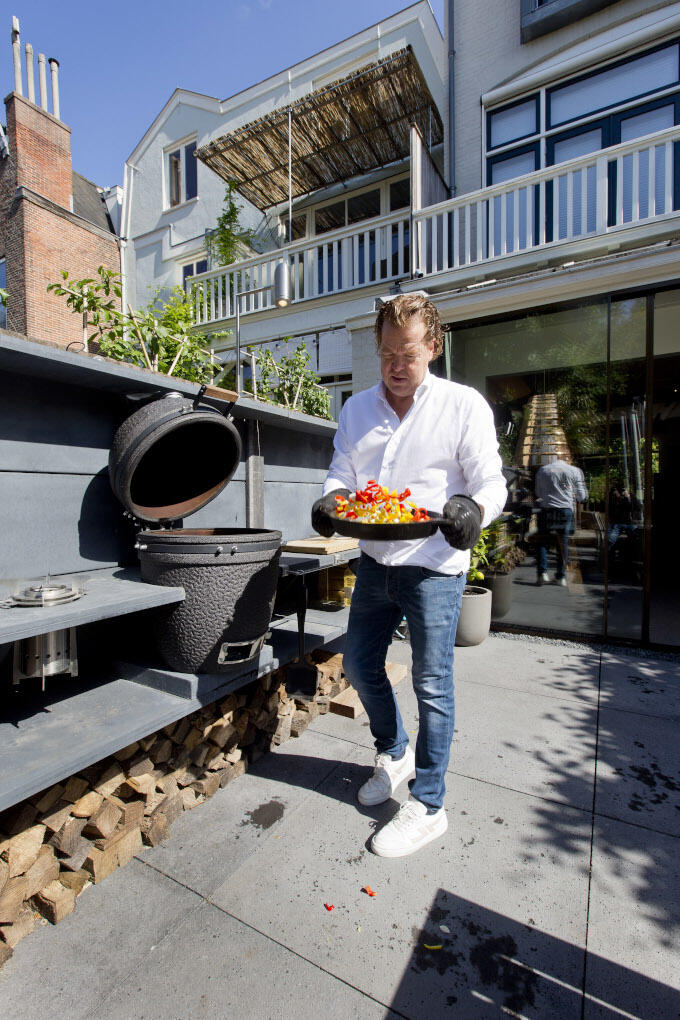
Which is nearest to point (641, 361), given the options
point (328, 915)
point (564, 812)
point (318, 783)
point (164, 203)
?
point (564, 812)

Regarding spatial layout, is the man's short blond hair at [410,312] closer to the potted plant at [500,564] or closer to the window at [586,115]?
the potted plant at [500,564]

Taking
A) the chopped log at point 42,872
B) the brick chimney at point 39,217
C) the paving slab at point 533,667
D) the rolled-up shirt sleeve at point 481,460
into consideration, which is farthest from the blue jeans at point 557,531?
the brick chimney at point 39,217

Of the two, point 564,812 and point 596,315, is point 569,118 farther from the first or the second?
point 564,812

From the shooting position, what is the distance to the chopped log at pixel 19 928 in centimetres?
136

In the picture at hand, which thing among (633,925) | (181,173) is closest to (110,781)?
(633,925)

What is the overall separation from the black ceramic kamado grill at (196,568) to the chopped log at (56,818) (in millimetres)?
549

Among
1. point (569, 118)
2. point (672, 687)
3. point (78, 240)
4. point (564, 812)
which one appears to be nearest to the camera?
point (564, 812)

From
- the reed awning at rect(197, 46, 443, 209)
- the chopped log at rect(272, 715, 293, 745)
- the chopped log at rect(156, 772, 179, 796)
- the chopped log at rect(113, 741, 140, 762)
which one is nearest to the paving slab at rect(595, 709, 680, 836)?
the chopped log at rect(272, 715, 293, 745)

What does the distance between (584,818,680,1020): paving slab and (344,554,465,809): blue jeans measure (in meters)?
0.60

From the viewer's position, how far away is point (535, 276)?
4422 millimetres

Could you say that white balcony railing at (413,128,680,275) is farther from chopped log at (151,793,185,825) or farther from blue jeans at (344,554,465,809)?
chopped log at (151,793,185,825)

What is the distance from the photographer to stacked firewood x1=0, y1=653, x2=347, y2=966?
1443 mm

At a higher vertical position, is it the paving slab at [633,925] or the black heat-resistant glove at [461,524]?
the black heat-resistant glove at [461,524]

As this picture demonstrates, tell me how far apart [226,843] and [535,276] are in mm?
4872
